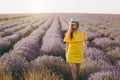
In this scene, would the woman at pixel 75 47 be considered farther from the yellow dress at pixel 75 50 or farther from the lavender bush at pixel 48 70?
the lavender bush at pixel 48 70

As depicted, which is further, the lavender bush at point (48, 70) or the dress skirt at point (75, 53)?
Answer: the dress skirt at point (75, 53)

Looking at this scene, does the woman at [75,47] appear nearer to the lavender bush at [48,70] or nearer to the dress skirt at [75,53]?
the dress skirt at [75,53]

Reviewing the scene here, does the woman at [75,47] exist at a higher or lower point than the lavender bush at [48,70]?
higher

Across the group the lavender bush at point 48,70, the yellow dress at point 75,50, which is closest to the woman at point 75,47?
the yellow dress at point 75,50

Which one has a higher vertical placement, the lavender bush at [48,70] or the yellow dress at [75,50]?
the yellow dress at [75,50]

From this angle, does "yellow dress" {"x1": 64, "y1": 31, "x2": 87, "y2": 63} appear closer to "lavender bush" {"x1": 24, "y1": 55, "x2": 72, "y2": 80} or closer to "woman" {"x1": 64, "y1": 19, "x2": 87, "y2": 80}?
"woman" {"x1": 64, "y1": 19, "x2": 87, "y2": 80}

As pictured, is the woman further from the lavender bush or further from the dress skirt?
the lavender bush

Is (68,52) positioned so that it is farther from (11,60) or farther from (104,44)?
(104,44)

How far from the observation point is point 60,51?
36.4 feet

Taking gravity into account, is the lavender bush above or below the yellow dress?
below

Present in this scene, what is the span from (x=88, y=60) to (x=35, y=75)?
1.72m

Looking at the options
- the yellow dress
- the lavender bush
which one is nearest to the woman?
the yellow dress

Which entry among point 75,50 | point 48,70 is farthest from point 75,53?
point 48,70

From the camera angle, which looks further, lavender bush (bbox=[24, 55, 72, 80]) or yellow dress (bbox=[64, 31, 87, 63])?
yellow dress (bbox=[64, 31, 87, 63])
